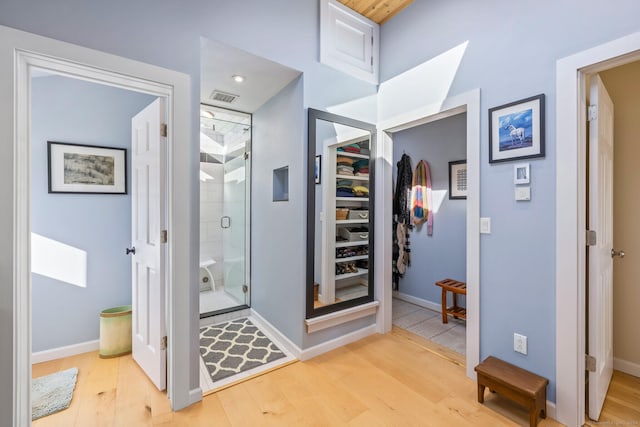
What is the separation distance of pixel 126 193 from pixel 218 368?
1.75m

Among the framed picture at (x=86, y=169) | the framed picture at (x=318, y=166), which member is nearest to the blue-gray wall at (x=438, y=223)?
the framed picture at (x=318, y=166)

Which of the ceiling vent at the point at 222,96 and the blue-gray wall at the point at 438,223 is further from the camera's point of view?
the blue-gray wall at the point at 438,223

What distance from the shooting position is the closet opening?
10.9 ft

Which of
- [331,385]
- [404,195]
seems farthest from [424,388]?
[404,195]

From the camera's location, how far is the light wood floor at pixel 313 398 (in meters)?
1.68

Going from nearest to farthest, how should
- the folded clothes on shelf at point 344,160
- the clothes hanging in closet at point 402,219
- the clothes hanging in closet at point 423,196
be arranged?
the folded clothes on shelf at point 344,160
the clothes hanging in closet at point 423,196
the clothes hanging in closet at point 402,219

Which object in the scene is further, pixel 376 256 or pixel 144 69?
pixel 376 256

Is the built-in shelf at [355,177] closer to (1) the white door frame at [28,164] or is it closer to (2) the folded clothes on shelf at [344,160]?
(2) the folded clothes on shelf at [344,160]

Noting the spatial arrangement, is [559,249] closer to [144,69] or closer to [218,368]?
[218,368]

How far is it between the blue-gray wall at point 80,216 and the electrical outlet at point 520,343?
314cm

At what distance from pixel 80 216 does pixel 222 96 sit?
1.65 metres

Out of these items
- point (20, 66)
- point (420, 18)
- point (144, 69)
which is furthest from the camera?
point (420, 18)

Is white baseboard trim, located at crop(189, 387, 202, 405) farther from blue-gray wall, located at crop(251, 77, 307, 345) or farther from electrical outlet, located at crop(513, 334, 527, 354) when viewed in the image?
electrical outlet, located at crop(513, 334, 527, 354)

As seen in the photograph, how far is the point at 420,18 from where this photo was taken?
246cm
